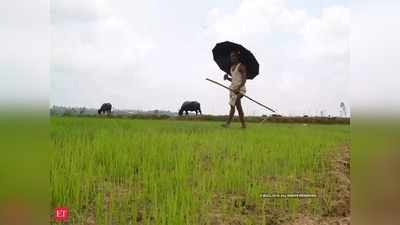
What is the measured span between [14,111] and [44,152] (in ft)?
0.89

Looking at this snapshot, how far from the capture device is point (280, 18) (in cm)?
282

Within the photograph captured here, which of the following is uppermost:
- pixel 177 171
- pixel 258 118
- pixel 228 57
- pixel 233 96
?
pixel 228 57

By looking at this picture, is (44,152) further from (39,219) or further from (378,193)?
(378,193)

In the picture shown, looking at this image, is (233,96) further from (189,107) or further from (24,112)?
(24,112)

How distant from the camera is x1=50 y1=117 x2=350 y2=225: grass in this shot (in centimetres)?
271

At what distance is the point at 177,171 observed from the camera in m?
2.76

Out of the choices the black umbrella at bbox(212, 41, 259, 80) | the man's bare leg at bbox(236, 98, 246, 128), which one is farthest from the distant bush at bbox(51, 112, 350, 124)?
the black umbrella at bbox(212, 41, 259, 80)

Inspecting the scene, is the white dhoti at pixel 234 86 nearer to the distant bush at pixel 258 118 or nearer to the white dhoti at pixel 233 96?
the white dhoti at pixel 233 96

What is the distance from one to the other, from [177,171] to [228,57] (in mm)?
707

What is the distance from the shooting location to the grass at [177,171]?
2713 mm

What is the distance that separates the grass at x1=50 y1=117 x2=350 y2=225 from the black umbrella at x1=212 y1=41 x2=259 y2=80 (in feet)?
1.06

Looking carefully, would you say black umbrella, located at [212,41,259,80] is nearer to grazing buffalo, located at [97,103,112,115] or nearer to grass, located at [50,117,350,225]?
grass, located at [50,117,350,225]

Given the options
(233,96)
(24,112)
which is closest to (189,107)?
(233,96)

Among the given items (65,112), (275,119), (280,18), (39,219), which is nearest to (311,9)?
(280,18)
